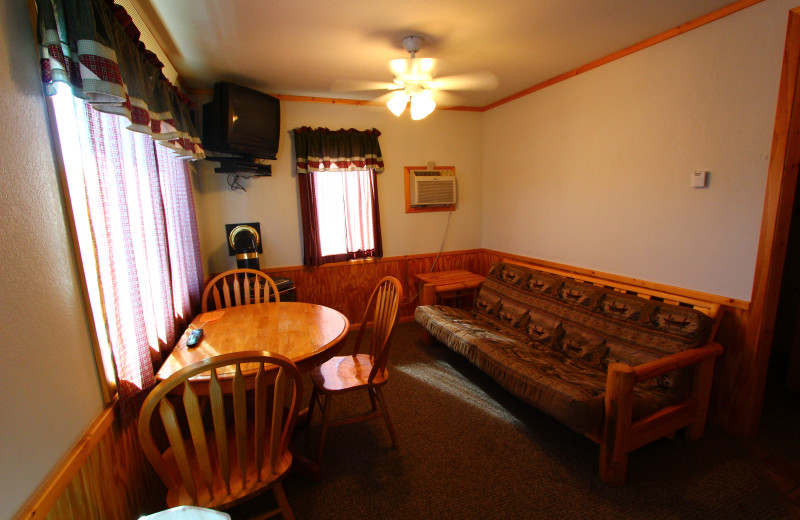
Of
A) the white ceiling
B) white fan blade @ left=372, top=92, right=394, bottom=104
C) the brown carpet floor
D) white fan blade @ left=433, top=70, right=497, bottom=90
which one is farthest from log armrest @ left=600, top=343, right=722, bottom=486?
white fan blade @ left=372, top=92, right=394, bottom=104

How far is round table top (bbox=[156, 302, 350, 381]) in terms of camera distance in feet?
5.02

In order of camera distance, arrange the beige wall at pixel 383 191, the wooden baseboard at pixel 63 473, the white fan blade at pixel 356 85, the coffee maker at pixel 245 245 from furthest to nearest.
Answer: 1. the beige wall at pixel 383 191
2. the coffee maker at pixel 245 245
3. the white fan blade at pixel 356 85
4. the wooden baseboard at pixel 63 473

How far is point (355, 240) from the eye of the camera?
3.67 m

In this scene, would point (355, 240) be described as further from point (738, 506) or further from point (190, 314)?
point (738, 506)

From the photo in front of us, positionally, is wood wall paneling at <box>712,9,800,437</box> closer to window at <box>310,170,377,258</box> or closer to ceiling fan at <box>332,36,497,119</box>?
ceiling fan at <box>332,36,497,119</box>

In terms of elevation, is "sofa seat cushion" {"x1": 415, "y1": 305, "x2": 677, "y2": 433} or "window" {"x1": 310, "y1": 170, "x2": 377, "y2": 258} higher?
"window" {"x1": 310, "y1": 170, "x2": 377, "y2": 258}

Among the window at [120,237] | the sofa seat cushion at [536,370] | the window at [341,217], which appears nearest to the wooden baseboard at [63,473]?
the window at [120,237]

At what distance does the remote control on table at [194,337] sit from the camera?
1662 millimetres

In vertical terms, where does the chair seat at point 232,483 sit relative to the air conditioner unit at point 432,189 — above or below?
below

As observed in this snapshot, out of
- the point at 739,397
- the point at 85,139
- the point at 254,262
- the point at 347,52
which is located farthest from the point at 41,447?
the point at 739,397

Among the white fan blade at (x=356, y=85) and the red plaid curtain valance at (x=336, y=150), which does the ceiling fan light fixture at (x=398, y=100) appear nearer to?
the white fan blade at (x=356, y=85)

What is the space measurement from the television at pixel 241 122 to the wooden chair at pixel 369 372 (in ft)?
5.78

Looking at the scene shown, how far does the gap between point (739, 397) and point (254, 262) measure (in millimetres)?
3479

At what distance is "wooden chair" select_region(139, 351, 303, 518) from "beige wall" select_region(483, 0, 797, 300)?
2426 millimetres
